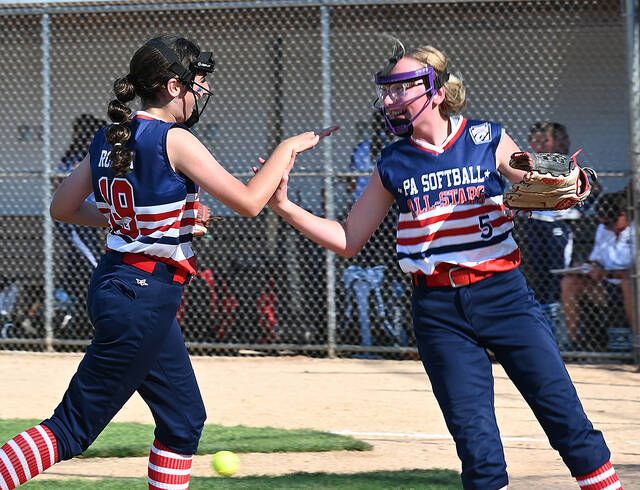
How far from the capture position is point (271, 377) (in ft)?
28.7

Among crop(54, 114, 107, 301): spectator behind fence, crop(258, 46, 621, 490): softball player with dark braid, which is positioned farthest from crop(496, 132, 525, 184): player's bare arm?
crop(54, 114, 107, 301): spectator behind fence

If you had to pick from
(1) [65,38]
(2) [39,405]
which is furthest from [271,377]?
(1) [65,38]

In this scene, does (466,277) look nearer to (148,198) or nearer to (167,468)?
(148,198)

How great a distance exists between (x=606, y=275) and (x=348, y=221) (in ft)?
18.5

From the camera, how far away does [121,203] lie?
3.89m

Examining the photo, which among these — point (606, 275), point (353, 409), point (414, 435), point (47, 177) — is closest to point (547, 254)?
point (606, 275)

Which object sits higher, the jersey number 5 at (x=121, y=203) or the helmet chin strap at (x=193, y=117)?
the helmet chin strap at (x=193, y=117)

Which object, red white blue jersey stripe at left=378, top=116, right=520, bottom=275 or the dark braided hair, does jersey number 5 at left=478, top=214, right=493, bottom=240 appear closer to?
red white blue jersey stripe at left=378, top=116, right=520, bottom=275

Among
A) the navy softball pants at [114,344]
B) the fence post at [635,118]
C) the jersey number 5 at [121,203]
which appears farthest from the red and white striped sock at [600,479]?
the fence post at [635,118]

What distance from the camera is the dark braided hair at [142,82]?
385 centimetres

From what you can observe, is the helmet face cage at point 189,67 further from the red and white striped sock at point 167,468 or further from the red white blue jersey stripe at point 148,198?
the red and white striped sock at point 167,468

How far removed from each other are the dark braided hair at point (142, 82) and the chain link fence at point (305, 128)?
5.16 meters

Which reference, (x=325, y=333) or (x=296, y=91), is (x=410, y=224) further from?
(x=296, y=91)

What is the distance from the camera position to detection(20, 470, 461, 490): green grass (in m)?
5.12
